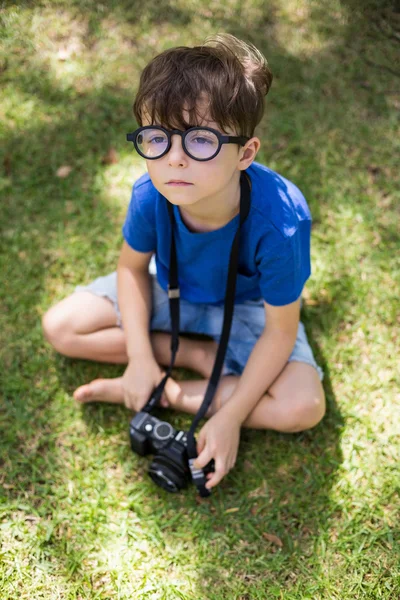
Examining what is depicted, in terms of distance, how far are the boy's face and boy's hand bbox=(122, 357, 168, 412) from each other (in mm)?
839

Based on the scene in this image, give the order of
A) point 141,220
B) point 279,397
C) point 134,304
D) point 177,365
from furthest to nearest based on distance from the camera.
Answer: point 177,365 → point 134,304 → point 279,397 → point 141,220

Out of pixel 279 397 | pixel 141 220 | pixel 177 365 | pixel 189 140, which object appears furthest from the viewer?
pixel 177 365

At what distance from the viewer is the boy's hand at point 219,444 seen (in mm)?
2189

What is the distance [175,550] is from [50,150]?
7.09 feet

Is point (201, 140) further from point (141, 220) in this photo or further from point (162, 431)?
point (162, 431)

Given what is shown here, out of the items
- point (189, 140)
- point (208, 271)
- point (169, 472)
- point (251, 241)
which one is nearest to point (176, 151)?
point (189, 140)

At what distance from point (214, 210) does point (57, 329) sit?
3.01 feet

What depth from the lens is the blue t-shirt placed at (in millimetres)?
1969

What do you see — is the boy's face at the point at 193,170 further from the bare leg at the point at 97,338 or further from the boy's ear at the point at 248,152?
the bare leg at the point at 97,338

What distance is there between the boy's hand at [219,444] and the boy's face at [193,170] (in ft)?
2.82

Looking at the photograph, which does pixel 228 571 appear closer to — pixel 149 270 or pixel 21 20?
pixel 149 270

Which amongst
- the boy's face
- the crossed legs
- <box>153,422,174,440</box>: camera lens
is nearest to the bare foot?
the crossed legs

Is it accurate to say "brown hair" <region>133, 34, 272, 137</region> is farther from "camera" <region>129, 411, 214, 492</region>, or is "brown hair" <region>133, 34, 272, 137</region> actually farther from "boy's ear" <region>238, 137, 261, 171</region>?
"camera" <region>129, 411, 214, 492</region>

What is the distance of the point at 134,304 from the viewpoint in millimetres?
2424
